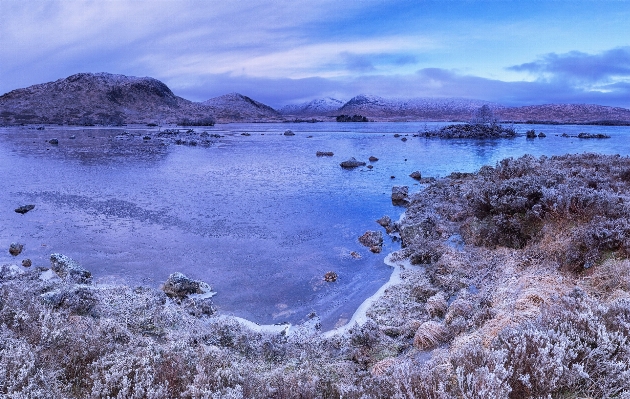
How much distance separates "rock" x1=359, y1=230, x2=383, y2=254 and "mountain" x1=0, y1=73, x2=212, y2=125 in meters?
93.0

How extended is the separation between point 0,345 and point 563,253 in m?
9.26

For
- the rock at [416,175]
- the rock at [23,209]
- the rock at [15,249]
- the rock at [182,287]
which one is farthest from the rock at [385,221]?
the rock at [23,209]

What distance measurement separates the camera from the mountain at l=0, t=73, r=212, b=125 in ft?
342

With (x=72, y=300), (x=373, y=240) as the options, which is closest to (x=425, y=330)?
(x=373, y=240)

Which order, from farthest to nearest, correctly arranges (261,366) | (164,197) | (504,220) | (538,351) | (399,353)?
(164,197) < (504,220) < (399,353) < (261,366) < (538,351)

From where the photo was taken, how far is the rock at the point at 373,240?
10.8 metres

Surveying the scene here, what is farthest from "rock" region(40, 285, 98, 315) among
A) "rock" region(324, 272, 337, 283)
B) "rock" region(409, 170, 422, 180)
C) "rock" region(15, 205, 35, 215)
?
"rock" region(409, 170, 422, 180)

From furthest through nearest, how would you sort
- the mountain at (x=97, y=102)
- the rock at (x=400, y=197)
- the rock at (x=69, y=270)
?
the mountain at (x=97, y=102), the rock at (x=400, y=197), the rock at (x=69, y=270)

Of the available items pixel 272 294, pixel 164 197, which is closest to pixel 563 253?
pixel 272 294

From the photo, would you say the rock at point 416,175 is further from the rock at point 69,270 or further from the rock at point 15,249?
the rock at point 15,249

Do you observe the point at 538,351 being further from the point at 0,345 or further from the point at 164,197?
the point at 164,197

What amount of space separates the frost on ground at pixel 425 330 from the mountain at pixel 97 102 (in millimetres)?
95136

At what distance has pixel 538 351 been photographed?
3688mm

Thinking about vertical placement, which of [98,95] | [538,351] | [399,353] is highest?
[98,95]
